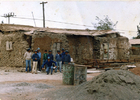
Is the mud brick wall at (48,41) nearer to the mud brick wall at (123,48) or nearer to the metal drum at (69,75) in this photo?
the metal drum at (69,75)

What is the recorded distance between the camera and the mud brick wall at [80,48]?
1330 centimetres

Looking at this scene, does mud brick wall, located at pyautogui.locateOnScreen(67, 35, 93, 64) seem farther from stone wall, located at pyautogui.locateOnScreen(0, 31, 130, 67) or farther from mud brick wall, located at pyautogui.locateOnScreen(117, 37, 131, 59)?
mud brick wall, located at pyautogui.locateOnScreen(117, 37, 131, 59)

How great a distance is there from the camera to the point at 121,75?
5.01m

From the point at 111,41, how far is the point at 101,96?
10883 millimetres

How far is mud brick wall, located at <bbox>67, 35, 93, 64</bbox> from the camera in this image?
1330cm

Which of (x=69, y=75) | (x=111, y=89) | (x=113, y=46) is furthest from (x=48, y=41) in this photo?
(x=111, y=89)

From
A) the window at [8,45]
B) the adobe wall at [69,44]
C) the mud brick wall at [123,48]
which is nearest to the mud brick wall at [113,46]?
the mud brick wall at [123,48]

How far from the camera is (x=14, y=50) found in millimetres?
11672

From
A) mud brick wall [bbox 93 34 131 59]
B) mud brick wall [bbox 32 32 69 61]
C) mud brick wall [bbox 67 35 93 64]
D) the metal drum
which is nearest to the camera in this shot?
the metal drum

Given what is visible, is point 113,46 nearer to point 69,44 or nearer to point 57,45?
point 69,44

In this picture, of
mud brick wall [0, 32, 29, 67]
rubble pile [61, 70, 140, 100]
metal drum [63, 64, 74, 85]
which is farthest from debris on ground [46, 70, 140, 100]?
mud brick wall [0, 32, 29, 67]

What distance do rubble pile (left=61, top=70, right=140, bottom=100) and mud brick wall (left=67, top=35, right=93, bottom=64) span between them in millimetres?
8257

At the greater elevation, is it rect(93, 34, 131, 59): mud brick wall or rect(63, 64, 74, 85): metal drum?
rect(93, 34, 131, 59): mud brick wall

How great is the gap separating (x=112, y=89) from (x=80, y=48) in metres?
9.30
